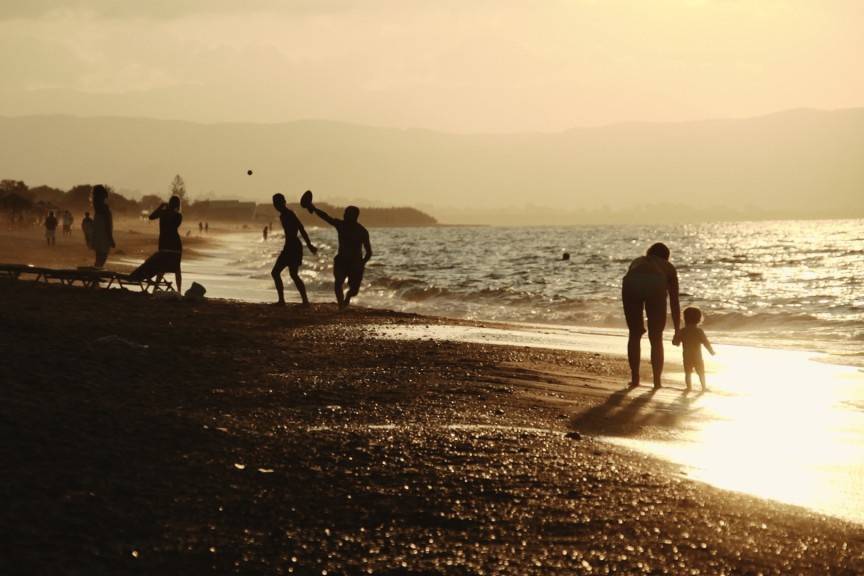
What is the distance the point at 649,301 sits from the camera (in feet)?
34.6

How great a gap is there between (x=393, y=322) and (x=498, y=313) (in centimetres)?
822

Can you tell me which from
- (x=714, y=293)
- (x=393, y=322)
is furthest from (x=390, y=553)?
(x=714, y=293)

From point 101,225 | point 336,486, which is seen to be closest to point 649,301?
point 336,486

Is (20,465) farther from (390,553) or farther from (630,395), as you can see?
(630,395)

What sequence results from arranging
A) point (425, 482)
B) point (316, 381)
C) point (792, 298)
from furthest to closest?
point (792, 298), point (316, 381), point (425, 482)

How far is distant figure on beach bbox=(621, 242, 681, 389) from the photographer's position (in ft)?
34.3

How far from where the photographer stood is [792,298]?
29.4 metres

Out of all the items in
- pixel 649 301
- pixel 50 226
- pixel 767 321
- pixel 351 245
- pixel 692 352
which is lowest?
pixel 767 321

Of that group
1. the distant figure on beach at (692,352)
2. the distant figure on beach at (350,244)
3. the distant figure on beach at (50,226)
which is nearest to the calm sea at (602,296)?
the distant figure on beach at (692,352)

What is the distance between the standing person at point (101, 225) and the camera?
18.2m

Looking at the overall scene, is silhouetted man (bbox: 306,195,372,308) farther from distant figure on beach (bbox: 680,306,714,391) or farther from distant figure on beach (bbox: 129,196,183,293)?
distant figure on beach (bbox: 680,306,714,391)

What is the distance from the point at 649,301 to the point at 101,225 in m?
12.2

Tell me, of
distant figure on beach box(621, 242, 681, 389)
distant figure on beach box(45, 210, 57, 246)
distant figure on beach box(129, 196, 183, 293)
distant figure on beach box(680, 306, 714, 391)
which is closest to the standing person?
distant figure on beach box(129, 196, 183, 293)

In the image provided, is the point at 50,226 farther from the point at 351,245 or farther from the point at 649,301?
the point at 649,301
